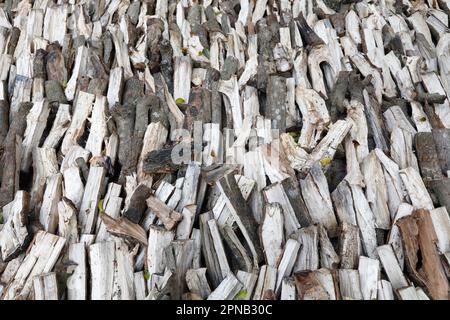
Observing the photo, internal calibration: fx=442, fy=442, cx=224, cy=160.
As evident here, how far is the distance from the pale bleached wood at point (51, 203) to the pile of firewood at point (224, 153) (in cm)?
1

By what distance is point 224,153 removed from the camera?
2.66 m

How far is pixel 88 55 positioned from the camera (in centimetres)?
337

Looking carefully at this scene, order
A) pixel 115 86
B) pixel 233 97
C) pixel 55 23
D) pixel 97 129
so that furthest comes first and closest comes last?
1. pixel 55 23
2. pixel 115 86
3. pixel 233 97
4. pixel 97 129

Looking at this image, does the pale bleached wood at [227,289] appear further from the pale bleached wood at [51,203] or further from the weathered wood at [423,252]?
the pale bleached wood at [51,203]

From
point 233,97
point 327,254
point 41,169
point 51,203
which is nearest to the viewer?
point 327,254

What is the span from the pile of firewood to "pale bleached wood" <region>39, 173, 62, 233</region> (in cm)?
1

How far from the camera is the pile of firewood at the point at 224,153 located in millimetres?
2098

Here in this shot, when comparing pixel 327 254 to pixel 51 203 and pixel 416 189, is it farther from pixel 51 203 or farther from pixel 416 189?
pixel 51 203

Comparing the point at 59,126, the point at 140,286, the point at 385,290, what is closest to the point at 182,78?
the point at 59,126

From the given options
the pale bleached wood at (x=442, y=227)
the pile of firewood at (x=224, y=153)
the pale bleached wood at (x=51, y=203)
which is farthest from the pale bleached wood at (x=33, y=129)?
the pale bleached wood at (x=442, y=227)

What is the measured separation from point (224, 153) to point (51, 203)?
1.01 m

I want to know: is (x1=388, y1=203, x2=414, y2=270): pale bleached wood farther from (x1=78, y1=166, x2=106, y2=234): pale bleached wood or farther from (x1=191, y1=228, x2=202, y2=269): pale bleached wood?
(x1=78, y1=166, x2=106, y2=234): pale bleached wood

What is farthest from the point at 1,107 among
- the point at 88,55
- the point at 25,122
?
the point at 88,55
